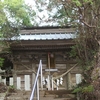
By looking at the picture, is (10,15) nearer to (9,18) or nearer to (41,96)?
(9,18)

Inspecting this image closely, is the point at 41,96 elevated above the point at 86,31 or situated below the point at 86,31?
below

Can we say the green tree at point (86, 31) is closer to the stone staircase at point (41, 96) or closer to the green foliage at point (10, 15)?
the stone staircase at point (41, 96)

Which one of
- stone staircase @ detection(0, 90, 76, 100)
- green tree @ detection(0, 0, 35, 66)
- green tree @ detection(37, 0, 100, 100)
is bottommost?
stone staircase @ detection(0, 90, 76, 100)

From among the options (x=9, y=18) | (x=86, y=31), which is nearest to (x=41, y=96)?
(x=86, y=31)

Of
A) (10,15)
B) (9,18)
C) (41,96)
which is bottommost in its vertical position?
(41,96)

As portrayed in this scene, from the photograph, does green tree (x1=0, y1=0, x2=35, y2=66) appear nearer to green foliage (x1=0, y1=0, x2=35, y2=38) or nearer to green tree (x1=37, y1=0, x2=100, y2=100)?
green foliage (x1=0, y1=0, x2=35, y2=38)

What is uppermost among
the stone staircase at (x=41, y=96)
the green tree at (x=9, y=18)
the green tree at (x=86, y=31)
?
the green tree at (x=9, y=18)

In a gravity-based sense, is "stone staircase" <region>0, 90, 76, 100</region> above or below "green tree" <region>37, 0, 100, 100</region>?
below

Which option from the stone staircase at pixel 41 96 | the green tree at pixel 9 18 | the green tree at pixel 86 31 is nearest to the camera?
the green tree at pixel 86 31

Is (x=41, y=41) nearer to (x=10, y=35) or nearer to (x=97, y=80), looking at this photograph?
(x=10, y=35)

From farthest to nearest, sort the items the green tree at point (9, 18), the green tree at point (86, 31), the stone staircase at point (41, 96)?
the green tree at point (9, 18) → the stone staircase at point (41, 96) → the green tree at point (86, 31)

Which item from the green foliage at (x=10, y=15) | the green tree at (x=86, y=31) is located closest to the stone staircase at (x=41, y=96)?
the green tree at (x=86, y=31)

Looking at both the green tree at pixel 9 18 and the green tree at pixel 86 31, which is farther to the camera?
the green tree at pixel 9 18

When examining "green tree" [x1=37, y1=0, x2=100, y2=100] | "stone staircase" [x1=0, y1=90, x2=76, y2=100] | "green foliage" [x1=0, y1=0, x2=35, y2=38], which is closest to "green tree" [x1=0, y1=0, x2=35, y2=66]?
"green foliage" [x1=0, y1=0, x2=35, y2=38]
